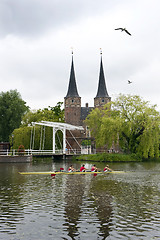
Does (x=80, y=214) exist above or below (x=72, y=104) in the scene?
below

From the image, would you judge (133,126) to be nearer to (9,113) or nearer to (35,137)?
(35,137)

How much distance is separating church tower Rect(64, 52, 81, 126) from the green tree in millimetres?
12943

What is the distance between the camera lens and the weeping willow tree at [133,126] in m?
37.1

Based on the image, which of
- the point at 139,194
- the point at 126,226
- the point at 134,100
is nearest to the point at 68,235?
the point at 126,226

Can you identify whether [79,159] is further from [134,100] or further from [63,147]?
[134,100]

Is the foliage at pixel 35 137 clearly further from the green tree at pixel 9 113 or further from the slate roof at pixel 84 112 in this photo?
the slate roof at pixel 84 112

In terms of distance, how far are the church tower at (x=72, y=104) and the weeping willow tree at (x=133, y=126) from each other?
86.3ft

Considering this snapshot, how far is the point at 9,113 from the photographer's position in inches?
2206

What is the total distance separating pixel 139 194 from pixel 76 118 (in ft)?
190

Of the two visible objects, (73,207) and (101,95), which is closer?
(73,207)

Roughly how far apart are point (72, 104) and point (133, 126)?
32.0 meters

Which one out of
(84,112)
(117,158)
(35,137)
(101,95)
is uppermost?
(101,95)

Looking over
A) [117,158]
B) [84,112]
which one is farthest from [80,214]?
[84,112]

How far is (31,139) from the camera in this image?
139 feet
